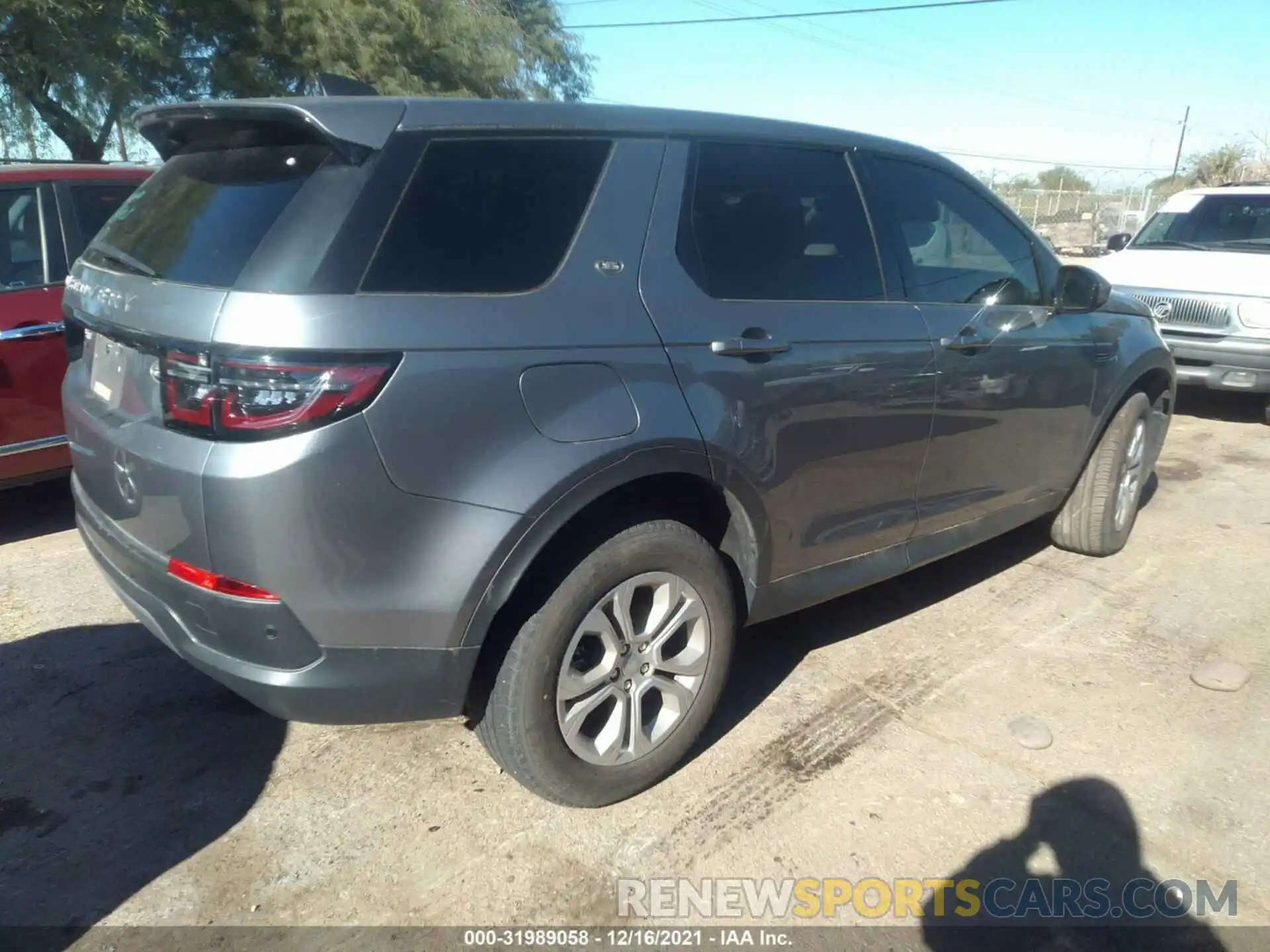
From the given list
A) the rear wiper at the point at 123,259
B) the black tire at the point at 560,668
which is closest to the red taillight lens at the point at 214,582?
the black tire at the point at 560,668

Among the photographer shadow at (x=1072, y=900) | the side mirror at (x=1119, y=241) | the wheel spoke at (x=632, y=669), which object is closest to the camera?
the photographer shadow at (x=1072, y=900)

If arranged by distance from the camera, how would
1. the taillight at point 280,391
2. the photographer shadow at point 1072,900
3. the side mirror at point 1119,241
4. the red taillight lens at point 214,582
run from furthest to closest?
the side mirror at point 1119,241, the photographer shadow at point 1072,900, the red taillight lens at point 214,582, the taillight at point 280,391

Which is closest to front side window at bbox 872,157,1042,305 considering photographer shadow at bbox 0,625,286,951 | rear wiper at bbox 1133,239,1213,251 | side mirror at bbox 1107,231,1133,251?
photographer shadow at bbox 0,625,286,951

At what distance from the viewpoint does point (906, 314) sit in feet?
10.9

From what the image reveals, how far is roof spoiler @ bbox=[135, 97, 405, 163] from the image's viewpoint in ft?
7.37

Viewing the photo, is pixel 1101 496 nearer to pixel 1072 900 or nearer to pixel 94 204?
pixel 1072 900

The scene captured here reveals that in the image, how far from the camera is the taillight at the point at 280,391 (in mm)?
2092

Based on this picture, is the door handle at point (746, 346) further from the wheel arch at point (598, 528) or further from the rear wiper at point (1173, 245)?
the rear wiper at point (1173, 245)

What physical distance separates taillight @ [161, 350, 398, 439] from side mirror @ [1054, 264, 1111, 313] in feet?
9.85

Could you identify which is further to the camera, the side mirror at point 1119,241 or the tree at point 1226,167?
the tree at point 1226,167

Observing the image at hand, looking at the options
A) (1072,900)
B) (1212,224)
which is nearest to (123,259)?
(1072,900)

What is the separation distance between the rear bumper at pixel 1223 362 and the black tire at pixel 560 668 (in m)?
6.17

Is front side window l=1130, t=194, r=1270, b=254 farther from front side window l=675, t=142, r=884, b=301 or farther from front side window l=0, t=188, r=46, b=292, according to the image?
front side window l=0, t=188, r=46, b=292

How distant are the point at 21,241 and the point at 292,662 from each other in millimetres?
3497
